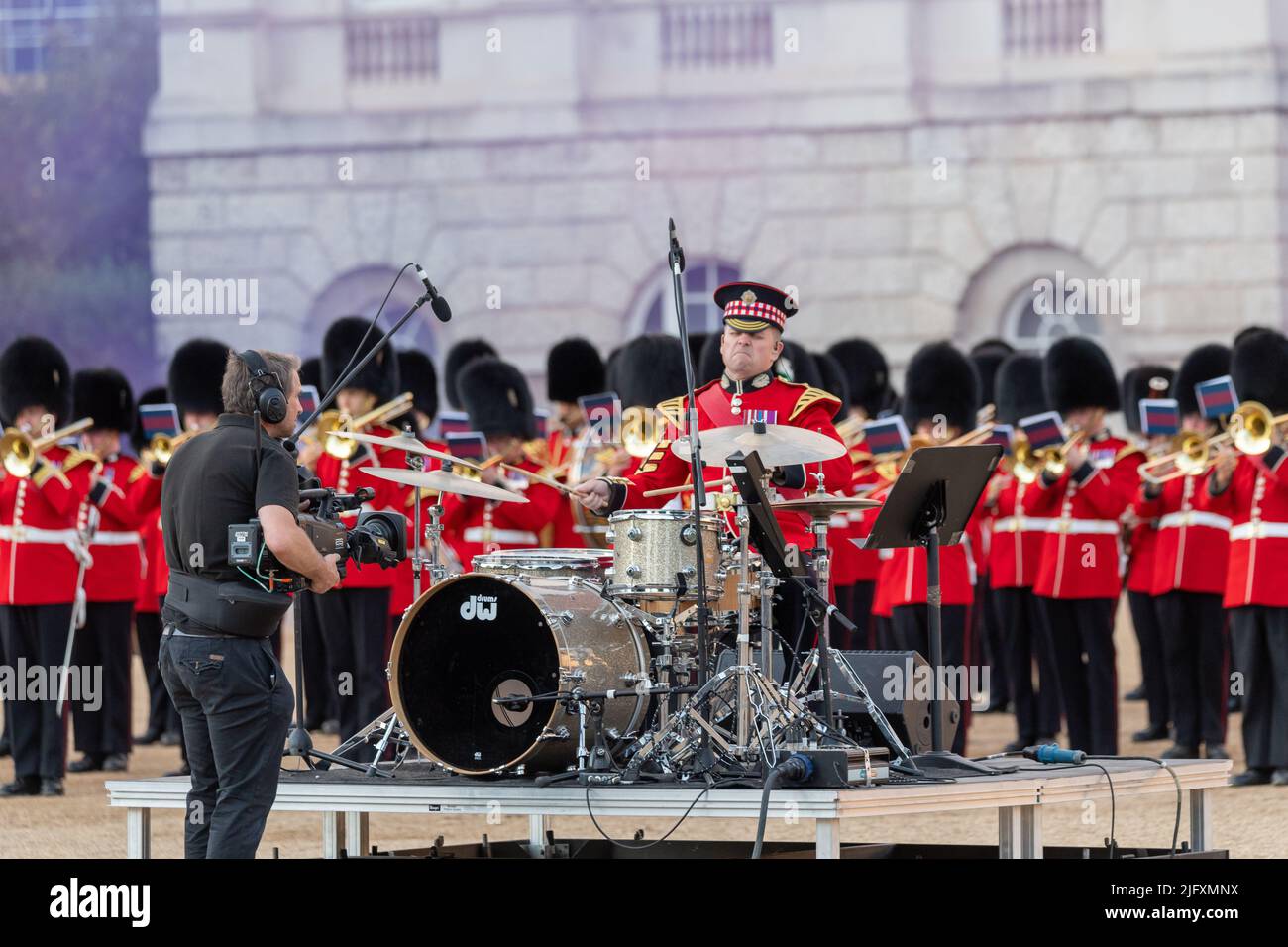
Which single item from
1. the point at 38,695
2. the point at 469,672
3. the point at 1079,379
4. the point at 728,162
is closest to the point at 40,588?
the point at 38,695

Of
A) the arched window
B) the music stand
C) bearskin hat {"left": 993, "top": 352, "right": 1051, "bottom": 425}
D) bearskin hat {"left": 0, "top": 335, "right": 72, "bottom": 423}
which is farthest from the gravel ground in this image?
the arched window

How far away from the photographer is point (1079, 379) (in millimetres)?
10617

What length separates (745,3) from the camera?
18.8m

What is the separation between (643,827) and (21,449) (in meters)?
2.94

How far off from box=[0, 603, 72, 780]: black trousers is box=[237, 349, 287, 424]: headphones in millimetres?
3952

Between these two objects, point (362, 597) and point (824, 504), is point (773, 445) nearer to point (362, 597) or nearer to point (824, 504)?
point (824, 504)

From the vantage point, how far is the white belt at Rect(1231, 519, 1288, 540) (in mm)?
9055

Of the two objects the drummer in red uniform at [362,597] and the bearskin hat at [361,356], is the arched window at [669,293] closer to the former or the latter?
the bearskin hat at [361,356]

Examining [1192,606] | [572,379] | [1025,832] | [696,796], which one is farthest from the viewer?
[572,379]

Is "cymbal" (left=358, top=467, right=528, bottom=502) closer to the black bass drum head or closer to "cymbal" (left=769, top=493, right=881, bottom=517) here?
the black bass drum head

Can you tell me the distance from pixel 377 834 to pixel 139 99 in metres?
12.6

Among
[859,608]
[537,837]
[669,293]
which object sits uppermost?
[669,293]

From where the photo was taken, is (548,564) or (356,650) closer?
(548,564)

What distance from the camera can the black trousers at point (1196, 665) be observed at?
9.95 m
